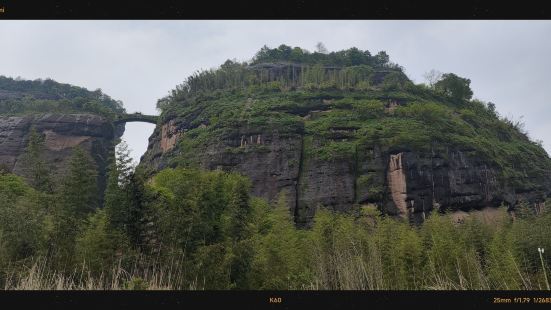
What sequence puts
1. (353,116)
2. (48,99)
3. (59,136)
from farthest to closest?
(48,99)
(59,136)
(353,116)

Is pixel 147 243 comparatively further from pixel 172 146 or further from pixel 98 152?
pixel 98 152

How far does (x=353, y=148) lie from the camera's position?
38.2 metres

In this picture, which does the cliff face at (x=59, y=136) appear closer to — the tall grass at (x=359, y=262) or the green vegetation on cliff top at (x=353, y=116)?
the green vegetation on cliff top at (x=353, y=116)

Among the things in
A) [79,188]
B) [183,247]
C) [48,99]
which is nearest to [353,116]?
[79,188]

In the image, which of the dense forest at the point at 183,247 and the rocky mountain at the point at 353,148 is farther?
the rocky mountain at the point at 353,148

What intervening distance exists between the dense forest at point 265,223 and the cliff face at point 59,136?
6.74m

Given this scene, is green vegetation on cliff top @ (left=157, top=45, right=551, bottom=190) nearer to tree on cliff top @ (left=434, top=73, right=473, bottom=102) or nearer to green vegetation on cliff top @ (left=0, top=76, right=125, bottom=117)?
tree on cliff top @ (left=434, top=73, right=473, bottom=102)

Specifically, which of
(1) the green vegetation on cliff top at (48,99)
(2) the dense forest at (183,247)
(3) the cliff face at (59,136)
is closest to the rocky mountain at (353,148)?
(3) the cliff face at (59,136)

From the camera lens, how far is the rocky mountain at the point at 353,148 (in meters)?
35.8

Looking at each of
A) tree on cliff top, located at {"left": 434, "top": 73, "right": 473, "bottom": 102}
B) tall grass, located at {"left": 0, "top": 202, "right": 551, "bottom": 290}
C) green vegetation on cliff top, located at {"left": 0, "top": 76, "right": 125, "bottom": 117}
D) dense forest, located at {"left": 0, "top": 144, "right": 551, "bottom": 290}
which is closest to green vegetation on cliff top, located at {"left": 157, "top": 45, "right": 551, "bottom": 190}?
tree on cliff top, located at {"left": 434, "top": 73, "right": 473, "bottom": 102}

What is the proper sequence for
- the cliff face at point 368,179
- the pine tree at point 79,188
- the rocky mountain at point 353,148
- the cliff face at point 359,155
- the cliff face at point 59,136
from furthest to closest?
the cliff face at point 59,136, the rocky mountain at point 353,148, the cliff face at point 359,155, the cliff face at point 368,179, the pine tree at point 79,188

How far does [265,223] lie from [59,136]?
31.1 meters

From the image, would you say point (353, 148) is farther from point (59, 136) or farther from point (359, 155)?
point (59, 136)
